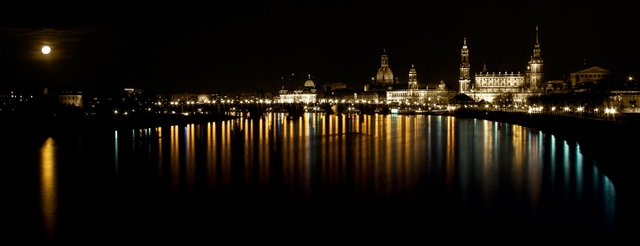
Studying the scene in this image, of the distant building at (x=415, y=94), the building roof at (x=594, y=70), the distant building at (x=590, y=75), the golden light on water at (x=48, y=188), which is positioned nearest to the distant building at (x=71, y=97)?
the distant building at (x=415, y=94)

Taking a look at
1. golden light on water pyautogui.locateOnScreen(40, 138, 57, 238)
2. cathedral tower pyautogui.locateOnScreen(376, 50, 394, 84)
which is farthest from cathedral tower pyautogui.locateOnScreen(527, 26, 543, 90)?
golden light on water pyautogui.locateOnScreen(40, 138, 57, 238)

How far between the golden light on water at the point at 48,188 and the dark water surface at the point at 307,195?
0.03 meters

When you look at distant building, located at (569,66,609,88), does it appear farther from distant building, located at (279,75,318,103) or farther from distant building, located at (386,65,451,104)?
distant building, located at (279,75,318,103)

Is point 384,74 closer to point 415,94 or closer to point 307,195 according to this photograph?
point 415,94

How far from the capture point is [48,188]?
13.4 m

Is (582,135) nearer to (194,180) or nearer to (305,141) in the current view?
(305,141)

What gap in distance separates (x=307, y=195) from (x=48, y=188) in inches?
209

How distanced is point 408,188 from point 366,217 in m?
3.14

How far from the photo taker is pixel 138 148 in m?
22.1

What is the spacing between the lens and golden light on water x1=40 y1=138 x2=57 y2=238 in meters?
10.1

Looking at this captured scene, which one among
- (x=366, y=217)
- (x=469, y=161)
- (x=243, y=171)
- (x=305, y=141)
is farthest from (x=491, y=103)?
(x=366, y=217)

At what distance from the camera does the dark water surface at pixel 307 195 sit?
9.42 meters

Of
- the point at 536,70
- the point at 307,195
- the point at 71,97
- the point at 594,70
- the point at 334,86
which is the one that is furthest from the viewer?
the point at 334,86

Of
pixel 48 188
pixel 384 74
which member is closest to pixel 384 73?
pixel 384 74
